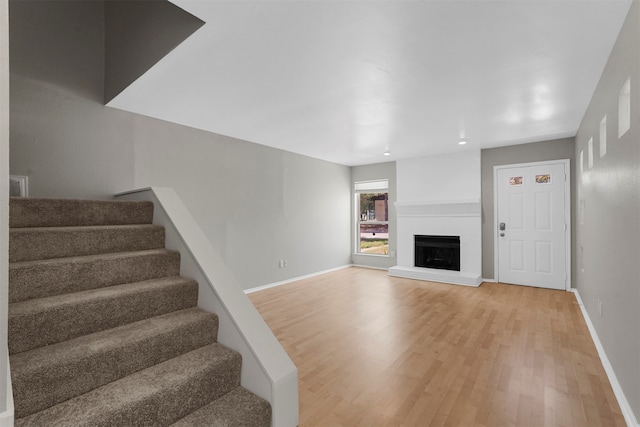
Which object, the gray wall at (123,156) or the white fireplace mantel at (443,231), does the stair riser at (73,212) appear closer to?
the gray wall at (123,156)

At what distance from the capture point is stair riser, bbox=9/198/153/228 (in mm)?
2117

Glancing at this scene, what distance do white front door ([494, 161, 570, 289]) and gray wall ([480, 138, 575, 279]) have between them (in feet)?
0.35

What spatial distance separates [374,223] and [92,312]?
250 inches

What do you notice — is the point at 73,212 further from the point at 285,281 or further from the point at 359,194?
the point at 359,194

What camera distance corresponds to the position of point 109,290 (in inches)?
72.3

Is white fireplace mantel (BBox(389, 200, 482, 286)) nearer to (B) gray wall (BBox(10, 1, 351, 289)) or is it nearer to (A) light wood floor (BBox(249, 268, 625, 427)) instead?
(A) light wood floor (BBox(249, 268, 625, 427))

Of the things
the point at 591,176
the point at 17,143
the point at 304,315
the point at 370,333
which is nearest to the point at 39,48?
the point at 17,143

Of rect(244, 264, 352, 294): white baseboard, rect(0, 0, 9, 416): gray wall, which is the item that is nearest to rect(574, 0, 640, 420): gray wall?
rect(0, 0, 9, 416): gray wall

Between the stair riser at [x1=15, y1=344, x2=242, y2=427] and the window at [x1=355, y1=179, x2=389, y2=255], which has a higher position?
the window at [x1=355, y1=179, x2=389, y2=255]

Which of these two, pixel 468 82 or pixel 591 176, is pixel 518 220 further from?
pixel 468 82

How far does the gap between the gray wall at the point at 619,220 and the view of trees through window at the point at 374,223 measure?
14.0ft

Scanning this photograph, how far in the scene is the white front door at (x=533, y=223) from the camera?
5.07 m

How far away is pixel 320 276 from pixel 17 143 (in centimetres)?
495

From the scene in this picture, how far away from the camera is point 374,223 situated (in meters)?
7.44
